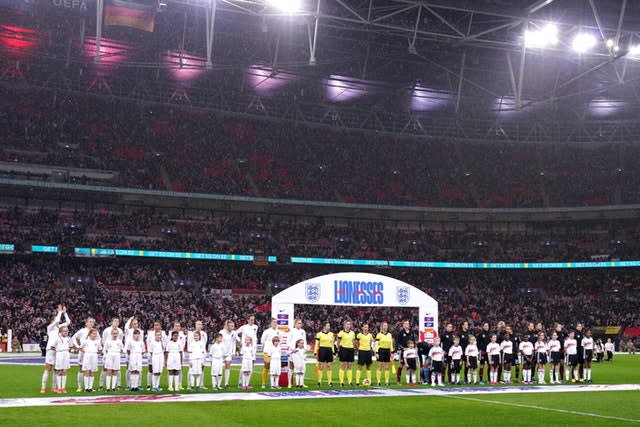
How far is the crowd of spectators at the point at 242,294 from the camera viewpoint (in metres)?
48.4

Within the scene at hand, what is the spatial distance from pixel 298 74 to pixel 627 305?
1314 inches

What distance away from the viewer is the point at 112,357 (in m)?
20.3

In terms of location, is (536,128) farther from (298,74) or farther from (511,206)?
(298,74)

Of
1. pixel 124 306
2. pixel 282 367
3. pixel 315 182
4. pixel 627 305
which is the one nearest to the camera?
pixel 282 367

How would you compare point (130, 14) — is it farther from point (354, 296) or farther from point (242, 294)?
point (242, 294)

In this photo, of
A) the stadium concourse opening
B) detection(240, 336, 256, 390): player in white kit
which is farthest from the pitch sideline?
the stadium concourse opening

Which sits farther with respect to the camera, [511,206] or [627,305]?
[511,206]

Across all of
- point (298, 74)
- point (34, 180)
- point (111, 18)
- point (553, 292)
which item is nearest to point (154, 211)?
point (34, 180)

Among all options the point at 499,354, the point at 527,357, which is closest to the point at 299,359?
the point at 499,354

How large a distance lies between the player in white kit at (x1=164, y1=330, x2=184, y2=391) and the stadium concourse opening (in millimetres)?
5974

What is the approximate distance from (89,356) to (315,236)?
141 ft

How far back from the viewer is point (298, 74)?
54.6 m

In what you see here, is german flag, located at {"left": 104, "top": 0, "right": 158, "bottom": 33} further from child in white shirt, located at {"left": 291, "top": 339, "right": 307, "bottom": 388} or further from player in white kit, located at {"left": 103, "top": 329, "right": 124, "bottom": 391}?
child in white shirt, located at {"left": 291, "top": 339, "right": 307, "bottom": 388}

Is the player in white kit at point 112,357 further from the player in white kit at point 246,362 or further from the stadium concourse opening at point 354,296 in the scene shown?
the stadium concourse opening at point 354,296
